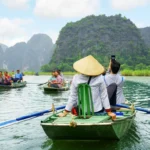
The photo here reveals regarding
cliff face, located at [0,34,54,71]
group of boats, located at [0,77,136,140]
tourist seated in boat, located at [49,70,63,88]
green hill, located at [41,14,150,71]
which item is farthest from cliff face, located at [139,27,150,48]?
group of boats, located at [0,77,136,140]

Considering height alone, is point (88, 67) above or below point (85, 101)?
above

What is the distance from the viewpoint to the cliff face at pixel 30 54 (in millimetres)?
133000

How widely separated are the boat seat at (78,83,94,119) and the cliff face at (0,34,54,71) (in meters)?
125

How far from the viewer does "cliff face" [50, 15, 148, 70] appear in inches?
3009

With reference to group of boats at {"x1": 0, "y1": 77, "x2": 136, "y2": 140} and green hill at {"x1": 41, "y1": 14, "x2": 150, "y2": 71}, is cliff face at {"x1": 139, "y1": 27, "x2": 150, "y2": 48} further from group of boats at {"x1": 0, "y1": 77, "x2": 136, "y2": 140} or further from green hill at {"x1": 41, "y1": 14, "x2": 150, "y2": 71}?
group of boats at {"x1": 0, "y1": 77, "x2": 136, "y2": 140}

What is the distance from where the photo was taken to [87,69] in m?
4.38

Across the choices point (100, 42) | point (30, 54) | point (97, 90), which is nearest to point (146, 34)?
point (100, 42)

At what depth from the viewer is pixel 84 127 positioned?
161 inches

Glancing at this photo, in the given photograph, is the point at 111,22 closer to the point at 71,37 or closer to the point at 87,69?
the point at 71,37

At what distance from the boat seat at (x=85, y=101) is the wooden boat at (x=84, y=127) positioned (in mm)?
94

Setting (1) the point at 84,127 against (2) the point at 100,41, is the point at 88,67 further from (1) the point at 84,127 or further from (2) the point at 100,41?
(2) the point at 100,41

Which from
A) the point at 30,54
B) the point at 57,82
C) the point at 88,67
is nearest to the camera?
the point at 88,67

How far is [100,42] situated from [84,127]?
77793 millimetres

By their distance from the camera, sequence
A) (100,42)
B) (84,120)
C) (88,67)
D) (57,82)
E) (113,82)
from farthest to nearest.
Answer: (100,42) < (57,82) < (113,82) < (88,67) < (84,120)
